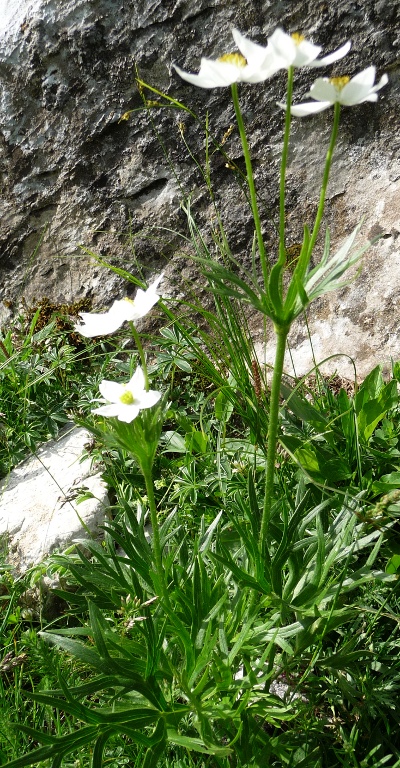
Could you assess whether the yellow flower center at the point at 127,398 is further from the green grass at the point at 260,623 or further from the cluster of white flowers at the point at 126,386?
the green grass at the point at 260,623

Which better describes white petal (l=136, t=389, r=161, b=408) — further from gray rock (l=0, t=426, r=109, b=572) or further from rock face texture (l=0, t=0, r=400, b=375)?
rock face texture (l=0, t=0, r=400, b=375)

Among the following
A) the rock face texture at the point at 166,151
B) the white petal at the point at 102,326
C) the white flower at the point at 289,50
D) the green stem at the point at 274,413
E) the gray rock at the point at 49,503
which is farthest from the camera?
the rock face texture at the point at 166,151

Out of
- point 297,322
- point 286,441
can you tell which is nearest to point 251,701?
point 286,441

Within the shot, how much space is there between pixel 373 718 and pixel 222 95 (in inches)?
79.5

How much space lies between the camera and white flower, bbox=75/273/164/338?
1146mm

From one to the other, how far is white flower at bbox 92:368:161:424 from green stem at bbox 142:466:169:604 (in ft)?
0.36

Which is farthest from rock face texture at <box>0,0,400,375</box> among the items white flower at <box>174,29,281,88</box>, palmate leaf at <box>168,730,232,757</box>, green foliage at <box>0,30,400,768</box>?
palmate leaf at <box>168,730,232,757</box>

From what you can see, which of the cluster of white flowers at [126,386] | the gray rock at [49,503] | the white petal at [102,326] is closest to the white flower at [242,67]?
the cluster of white flowers at [126,386]

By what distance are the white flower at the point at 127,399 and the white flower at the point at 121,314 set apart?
0.10 m

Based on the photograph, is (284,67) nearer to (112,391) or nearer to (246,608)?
(112,391)

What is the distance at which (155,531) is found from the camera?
3.94 ft

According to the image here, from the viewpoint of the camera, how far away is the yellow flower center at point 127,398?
113 centimetres

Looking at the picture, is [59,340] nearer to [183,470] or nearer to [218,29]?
[183,470]

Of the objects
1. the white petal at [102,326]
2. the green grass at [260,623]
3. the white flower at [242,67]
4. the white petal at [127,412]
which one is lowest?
the green grass at [260,623]
